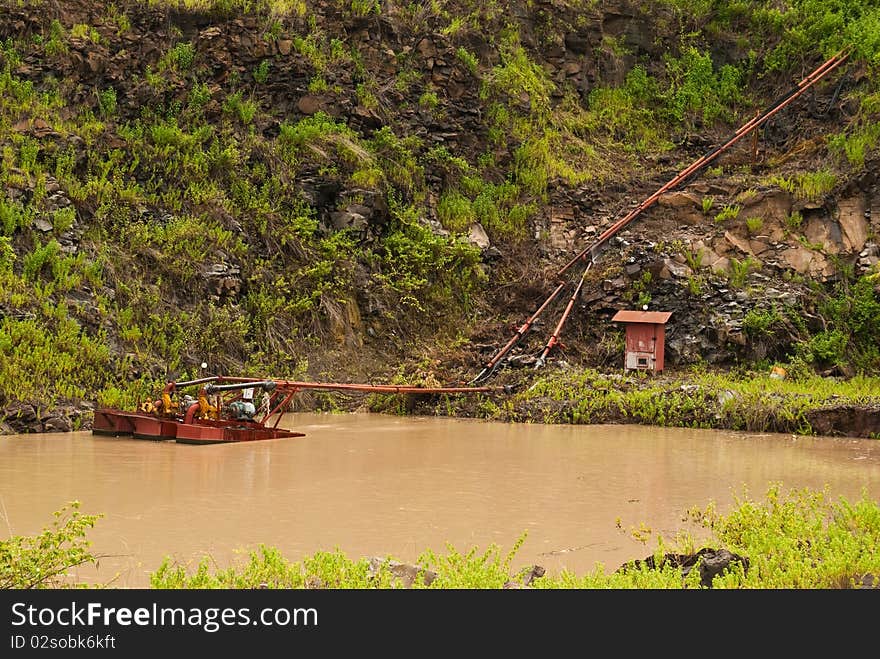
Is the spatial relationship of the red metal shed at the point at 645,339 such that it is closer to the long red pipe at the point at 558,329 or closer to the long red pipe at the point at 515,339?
the long red pipe at the point at 558,329

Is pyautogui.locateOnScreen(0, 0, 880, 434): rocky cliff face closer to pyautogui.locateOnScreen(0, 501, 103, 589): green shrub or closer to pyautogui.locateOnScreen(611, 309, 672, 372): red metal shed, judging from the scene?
pyautogui.locateOnScreen(611, 309, 672, 372): red metal shed

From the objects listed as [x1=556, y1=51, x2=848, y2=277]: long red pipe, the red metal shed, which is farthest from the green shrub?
[x1=556, y1=51, x2=848, y2=277]: long red pipe

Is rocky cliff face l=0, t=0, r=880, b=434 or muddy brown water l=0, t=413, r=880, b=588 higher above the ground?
rocky cliff face l=0, t=0, r=880, b=434

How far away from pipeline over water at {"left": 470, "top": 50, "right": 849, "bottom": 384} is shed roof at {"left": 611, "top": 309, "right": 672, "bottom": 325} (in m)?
1.36

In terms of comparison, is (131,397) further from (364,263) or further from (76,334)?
(364,263)

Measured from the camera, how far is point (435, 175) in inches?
960

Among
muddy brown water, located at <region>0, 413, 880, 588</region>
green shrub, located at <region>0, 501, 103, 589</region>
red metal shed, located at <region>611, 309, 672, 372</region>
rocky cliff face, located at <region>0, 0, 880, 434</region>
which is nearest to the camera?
green shrub, located at <region>0, 501, 103, 589</region>

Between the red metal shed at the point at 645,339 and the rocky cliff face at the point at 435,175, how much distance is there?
47 cm

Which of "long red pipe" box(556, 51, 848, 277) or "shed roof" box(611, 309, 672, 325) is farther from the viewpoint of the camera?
"long red pipe" box(556, 51, 848, 277)

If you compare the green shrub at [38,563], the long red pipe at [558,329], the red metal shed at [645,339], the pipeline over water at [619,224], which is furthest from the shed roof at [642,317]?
the green shrub at [38,563]

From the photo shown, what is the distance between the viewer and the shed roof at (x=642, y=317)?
19453 mm

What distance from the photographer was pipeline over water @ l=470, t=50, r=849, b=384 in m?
20.0

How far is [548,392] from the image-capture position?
59.2 feet

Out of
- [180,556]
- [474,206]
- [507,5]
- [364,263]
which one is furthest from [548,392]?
[507,5]
